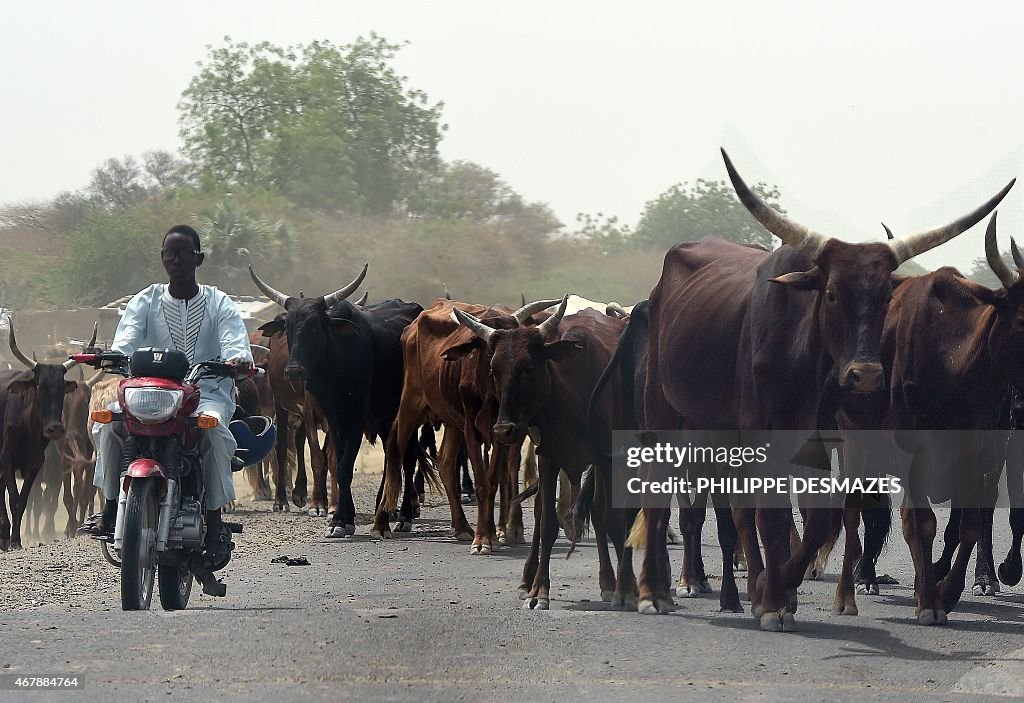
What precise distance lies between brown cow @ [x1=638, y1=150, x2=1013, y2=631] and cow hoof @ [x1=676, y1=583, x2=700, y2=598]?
808mm

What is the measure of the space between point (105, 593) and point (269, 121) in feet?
223

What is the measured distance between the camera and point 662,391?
1164 centimetres

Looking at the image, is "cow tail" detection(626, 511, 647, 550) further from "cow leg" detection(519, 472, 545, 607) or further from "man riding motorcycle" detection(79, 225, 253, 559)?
"man riding motorcycle" detection(79, 225, 253, 559)

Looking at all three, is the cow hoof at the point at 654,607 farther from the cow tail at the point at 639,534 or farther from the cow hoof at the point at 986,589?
the cow hoof at the point at 986,589

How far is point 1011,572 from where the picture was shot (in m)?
11.9

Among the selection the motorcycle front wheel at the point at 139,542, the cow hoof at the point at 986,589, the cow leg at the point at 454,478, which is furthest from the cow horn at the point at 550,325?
the cow leg at the point at 454,478

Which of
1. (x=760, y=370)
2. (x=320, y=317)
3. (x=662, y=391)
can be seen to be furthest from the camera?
(x=320, y=317)

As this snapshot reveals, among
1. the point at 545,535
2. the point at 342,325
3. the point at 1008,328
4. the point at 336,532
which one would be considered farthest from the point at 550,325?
the point at 342,325

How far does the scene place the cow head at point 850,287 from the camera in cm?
929

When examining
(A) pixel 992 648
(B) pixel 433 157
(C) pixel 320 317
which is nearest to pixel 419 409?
(C) pixel 320 317

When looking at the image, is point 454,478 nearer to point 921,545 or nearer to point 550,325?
point 550,325

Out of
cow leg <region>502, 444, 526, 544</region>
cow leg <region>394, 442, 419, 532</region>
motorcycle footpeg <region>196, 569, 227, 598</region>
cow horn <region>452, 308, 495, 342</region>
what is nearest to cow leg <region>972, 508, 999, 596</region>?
cow horn <region>452, 308, 495, 342</region>

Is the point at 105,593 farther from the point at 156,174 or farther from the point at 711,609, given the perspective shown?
the point at 156,174
